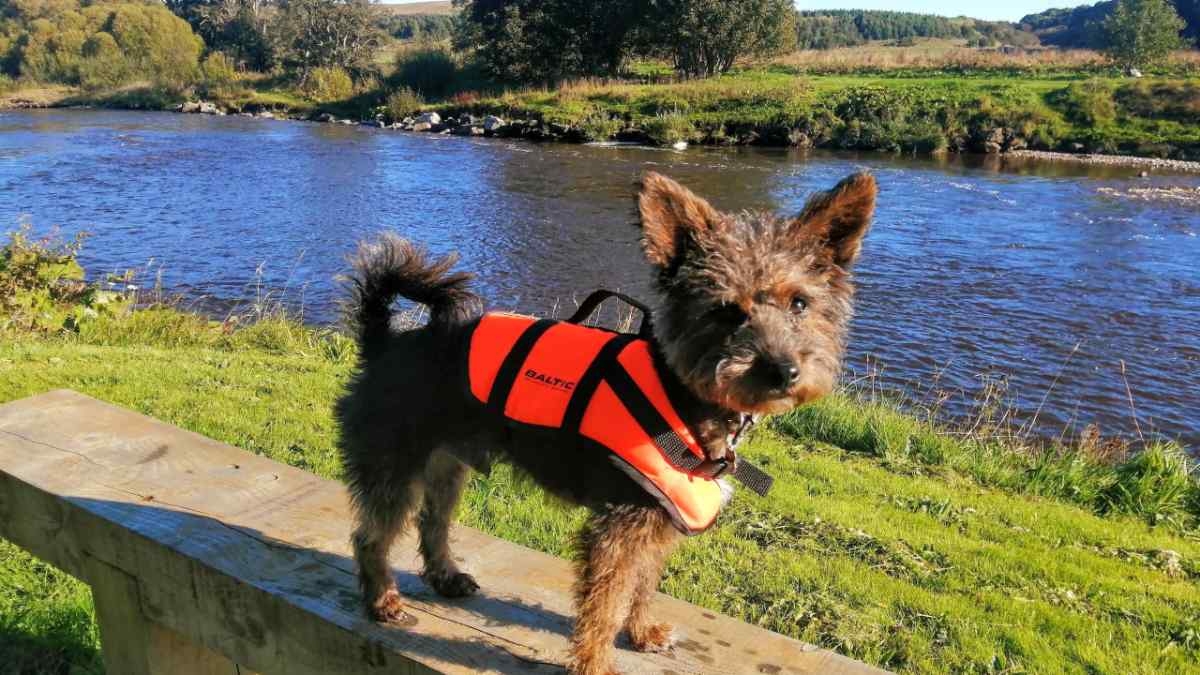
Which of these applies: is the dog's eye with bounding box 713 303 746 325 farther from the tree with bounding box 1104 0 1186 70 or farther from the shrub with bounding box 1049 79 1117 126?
the tree with bounding box 1104 0 1186 70

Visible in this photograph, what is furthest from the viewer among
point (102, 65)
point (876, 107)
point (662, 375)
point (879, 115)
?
point (102, 65)

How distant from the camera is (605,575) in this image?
2.76 meters

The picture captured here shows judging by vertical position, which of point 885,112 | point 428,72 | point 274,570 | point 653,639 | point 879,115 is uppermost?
point 428,72

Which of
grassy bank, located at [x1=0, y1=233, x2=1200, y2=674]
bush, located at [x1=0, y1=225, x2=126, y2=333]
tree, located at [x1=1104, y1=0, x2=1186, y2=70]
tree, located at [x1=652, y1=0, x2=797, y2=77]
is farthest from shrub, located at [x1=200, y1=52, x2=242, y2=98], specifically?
grassy bank, located at [x1=0, y1=233, x2=1200, y2=674]

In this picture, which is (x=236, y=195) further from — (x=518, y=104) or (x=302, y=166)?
(x=518, y=104)

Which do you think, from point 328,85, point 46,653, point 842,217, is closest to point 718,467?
point 842,217

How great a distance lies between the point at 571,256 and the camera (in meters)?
17.4

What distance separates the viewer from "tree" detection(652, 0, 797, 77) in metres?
47.3

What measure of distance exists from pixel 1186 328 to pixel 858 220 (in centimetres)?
1325

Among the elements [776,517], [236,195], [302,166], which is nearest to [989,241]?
[776,517]

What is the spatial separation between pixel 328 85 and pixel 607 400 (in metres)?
61.2

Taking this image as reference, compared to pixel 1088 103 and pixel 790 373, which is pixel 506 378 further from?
pixel 1088 103

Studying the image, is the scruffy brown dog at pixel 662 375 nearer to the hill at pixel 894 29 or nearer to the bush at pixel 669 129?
the bush at pixel 669 129

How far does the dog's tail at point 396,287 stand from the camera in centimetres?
326
